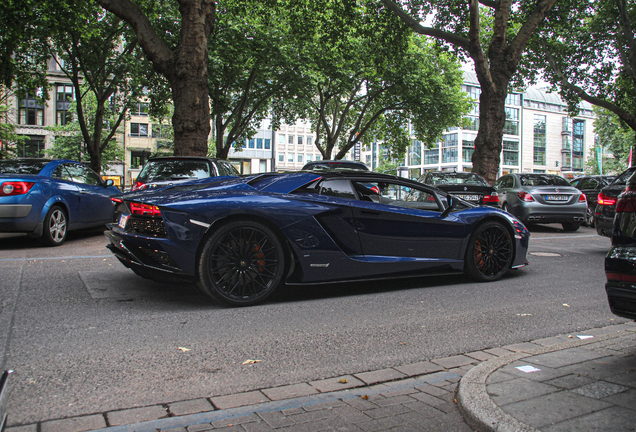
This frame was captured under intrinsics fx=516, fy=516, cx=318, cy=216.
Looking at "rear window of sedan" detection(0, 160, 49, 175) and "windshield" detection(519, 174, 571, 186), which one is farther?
"windshield" detection(519, 174, 571, 186)

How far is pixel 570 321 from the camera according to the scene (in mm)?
4734

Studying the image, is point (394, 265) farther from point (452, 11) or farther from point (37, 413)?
point (452, 11)

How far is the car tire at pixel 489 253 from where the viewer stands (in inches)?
249

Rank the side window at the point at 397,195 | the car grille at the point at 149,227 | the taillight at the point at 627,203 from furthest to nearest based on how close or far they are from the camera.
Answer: the side window at the point at 397,195 < the car grille at the point at 149,227 < the taillight at the point at 627,203

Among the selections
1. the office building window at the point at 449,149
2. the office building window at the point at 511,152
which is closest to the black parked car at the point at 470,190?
the office building window at the point at 449,149

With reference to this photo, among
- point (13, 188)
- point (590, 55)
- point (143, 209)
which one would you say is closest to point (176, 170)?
point (13, 188)

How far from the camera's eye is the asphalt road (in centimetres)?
307

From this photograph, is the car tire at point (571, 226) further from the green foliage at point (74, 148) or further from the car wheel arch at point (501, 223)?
the green foliage at point (74, 148)

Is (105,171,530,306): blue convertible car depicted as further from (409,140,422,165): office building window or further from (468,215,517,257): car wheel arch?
(409,140,422,165): office building window

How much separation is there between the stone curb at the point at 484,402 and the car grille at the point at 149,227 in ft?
9.56

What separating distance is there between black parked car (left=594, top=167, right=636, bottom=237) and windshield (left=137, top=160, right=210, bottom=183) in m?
6.92

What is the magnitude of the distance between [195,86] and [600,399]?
1127 centimetres

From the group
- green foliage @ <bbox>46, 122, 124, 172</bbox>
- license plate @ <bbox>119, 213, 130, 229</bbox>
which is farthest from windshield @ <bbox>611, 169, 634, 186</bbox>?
green foliage @ <bbox>46, 122, 124, 172</bbox>

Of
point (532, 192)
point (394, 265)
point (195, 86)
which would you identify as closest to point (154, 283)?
point (394, 265)
